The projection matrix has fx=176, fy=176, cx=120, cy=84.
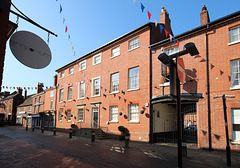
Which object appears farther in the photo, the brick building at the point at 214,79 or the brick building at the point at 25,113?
the brick building at the point at 25,113

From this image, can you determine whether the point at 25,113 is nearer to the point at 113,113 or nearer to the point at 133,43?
the point at 113,113

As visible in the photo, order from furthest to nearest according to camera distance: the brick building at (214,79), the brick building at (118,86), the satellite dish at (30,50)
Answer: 1. the brick building at (118,86)
2. the brick building at (214,79)
3. the satellite dish at (30,50)

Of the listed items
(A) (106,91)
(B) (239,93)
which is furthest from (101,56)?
(B) (239,93)

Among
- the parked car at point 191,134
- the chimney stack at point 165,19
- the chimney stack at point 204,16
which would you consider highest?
the chimney stack at point 165,19

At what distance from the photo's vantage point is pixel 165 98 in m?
12.8

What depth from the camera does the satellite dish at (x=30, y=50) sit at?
4.20 metres

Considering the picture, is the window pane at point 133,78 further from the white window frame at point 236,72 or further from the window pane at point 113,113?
the white window frame at point 236,72

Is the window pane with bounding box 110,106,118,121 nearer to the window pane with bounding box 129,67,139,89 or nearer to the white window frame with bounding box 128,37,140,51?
the window pane with bounding box 129,67,139,89

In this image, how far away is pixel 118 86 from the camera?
18.0 m

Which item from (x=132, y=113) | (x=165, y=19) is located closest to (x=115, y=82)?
(x=132, y=113)

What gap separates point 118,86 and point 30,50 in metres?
13.8

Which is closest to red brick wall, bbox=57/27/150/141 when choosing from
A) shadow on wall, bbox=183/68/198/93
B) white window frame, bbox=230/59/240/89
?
shadow on wall, bbox=183/68/198/93

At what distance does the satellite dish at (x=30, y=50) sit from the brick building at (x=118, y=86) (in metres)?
11.2

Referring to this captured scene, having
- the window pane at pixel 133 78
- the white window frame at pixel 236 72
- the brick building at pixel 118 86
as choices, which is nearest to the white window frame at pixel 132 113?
the brick building at pixel 118 86
